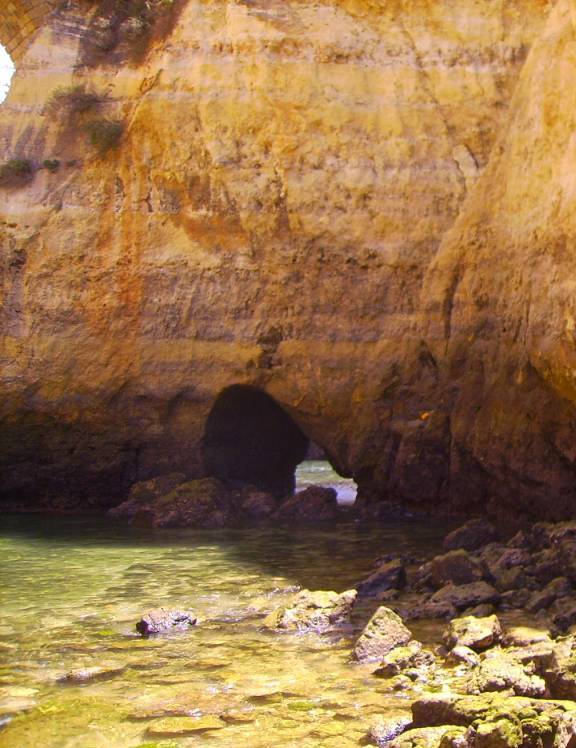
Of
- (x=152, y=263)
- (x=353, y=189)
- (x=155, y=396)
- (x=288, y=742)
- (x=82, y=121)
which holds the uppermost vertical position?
(x=82, y=121)

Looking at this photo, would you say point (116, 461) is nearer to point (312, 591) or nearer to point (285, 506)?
point (285, 506)

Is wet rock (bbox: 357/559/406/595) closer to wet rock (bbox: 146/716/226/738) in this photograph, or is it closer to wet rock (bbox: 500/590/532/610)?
wet rock (bbox: 500/590/532/610)

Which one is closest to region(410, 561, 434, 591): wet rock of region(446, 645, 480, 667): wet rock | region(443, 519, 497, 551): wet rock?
region(443, 519, 497, 551): wet rock

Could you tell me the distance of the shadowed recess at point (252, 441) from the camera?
48.6ft

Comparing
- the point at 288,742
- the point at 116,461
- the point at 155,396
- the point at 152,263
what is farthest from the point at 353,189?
the point at 288,742

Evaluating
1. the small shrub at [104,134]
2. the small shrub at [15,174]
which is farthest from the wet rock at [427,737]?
the small shrub at [15,174]

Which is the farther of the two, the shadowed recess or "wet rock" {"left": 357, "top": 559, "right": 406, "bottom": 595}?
the shadowed recess

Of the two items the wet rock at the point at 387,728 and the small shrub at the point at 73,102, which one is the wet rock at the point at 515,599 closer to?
the wet rock at the point at 387,728

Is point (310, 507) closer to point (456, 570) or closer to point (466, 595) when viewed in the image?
point (456, 570)

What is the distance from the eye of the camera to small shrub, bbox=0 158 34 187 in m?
15.0

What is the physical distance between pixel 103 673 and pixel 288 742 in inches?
63.0

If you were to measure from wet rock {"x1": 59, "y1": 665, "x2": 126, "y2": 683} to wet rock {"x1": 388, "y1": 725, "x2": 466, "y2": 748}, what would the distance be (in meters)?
1.98

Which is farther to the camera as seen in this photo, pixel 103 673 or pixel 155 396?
pixel 155 396

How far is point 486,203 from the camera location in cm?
1276
